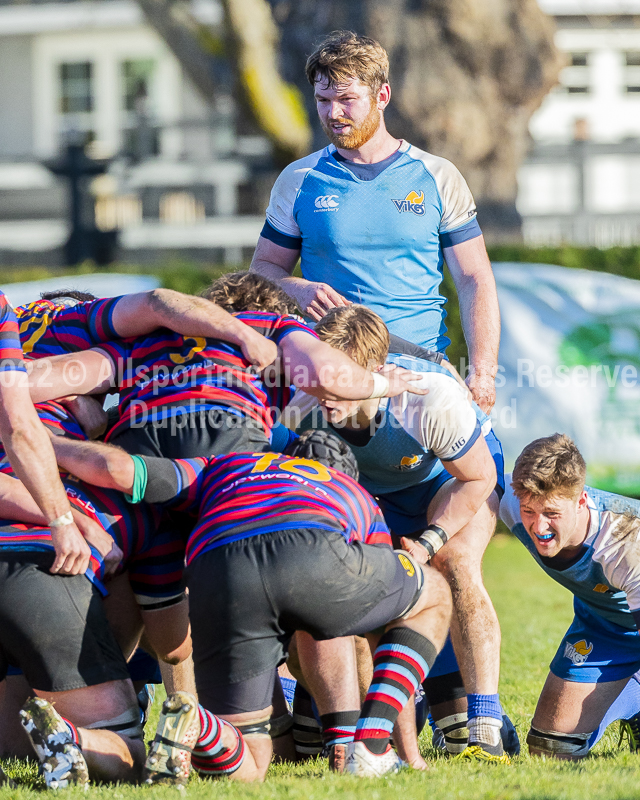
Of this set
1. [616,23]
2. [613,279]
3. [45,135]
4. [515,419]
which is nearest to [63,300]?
[515,419]

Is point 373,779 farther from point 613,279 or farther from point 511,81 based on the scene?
point 511,81

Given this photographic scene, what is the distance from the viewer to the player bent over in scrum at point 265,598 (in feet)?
10.5

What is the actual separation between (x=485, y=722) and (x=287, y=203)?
254cm

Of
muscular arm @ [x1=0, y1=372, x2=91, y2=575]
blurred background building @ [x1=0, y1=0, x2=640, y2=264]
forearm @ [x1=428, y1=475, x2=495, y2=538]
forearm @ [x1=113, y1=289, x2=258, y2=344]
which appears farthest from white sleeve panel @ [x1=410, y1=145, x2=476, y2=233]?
blurred background building @ [x1=0, y1=0, x2=640, y2=264]

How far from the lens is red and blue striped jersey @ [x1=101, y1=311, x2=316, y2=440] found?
3.68 m

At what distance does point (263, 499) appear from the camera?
333 centimetres

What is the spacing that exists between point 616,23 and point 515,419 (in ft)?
63.8

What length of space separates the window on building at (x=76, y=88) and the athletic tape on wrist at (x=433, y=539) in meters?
21.0

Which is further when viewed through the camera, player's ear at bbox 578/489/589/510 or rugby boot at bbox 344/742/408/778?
player's ear at bbox 578/489/589/510

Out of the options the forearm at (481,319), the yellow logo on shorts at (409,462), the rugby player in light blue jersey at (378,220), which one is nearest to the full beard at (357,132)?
the rugby player in light blue jersey at (378,220)

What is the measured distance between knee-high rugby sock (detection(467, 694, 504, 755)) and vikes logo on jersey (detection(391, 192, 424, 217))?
2.17 m

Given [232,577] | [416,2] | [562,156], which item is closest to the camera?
[232,577]

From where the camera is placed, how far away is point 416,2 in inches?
460

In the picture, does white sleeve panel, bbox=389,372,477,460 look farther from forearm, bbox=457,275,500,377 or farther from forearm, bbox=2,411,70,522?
forearm, bbox=2,411,70,522
